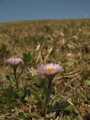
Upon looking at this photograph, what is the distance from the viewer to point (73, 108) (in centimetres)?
248

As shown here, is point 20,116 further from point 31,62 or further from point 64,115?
point 31,62

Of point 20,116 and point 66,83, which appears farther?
point 66,83

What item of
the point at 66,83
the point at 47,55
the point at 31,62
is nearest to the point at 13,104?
the point at 66,83

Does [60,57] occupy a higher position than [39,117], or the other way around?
[60,57]

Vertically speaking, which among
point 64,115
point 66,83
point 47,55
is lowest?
point 64,115

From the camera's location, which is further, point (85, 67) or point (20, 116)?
point (85, 67)

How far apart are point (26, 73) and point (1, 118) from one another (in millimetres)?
1277

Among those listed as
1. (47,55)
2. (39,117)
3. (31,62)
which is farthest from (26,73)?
(39,117)

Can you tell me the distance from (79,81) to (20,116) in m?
1.00

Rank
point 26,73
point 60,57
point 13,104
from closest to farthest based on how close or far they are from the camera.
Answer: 1. point 13,104
2. point 26,73
3. point 60,57

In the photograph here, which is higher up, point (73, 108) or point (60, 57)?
point (60, 57)

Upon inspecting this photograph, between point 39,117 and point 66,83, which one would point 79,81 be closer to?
point 66,83

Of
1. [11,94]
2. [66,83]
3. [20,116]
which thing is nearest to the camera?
[20,116]

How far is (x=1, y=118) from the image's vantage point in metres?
2.40
